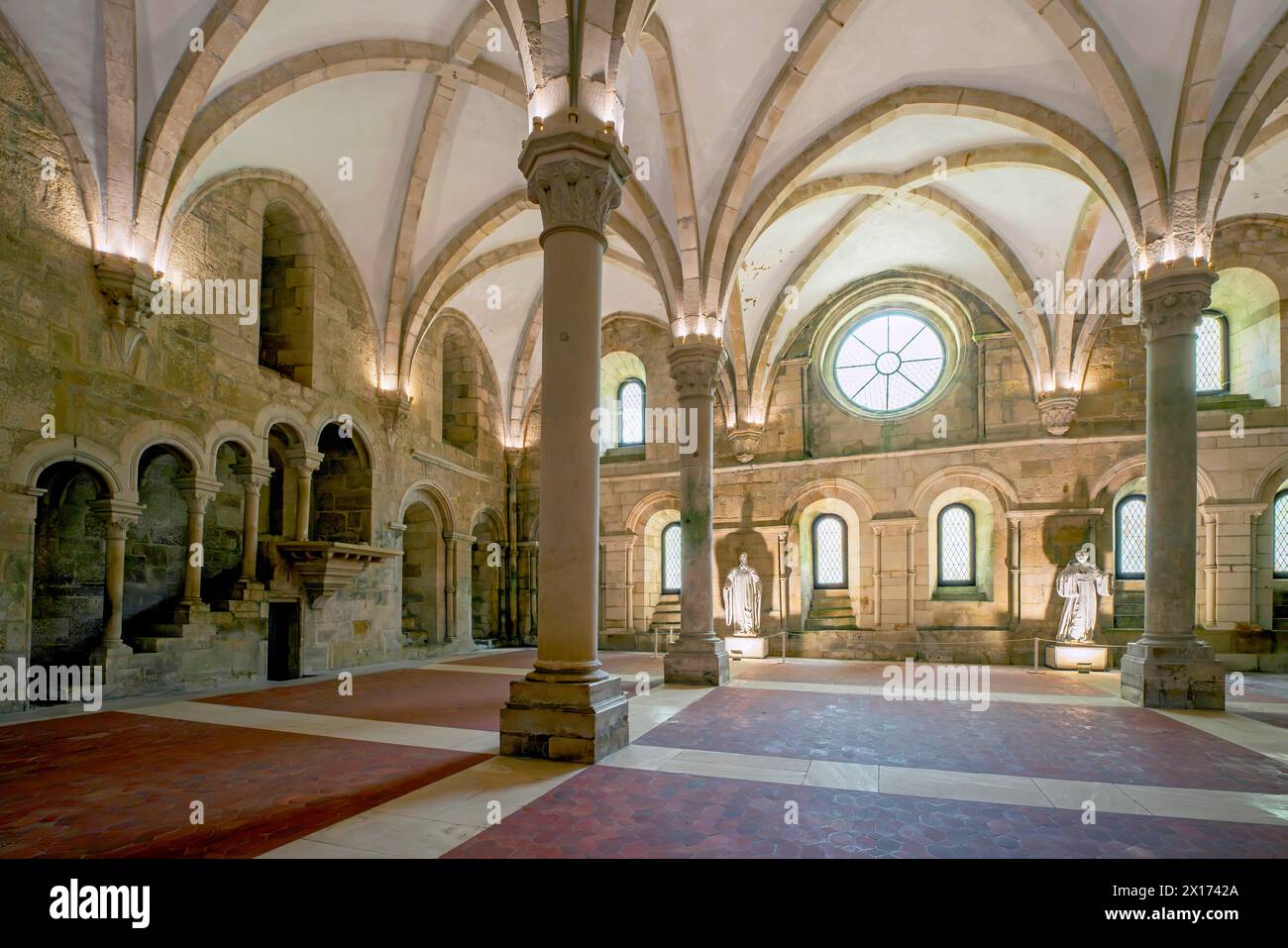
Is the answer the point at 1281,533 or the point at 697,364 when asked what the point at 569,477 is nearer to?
the point at 697,364

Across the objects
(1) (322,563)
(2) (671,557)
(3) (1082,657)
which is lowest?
(3) (1082,657)

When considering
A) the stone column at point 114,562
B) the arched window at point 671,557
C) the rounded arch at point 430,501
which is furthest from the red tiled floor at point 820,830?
the arched window at point 671,557

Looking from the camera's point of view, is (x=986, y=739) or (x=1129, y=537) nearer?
(x=986, y=739)

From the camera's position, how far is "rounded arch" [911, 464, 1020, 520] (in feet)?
45.7

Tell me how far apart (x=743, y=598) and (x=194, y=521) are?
969cm

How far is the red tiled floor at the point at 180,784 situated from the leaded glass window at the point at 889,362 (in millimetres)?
12716

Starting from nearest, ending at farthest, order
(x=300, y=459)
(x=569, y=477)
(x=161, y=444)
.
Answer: (x=569, y=477) < (x=161, y=444) < (x=300, y=459)

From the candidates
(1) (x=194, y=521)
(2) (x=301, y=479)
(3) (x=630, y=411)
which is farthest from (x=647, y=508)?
(1) (x=194, y=521)

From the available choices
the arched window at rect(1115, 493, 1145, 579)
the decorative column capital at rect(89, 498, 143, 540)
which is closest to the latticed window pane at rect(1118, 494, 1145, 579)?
the arched window at rect(1115, 493, 1145, 579)

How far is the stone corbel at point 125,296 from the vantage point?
27.3 feet

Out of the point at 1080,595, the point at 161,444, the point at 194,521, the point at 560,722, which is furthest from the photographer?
the point at 1080,595

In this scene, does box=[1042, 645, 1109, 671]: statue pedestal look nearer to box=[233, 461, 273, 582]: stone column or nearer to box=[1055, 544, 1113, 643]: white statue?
box=[1055, 544, 1113, 643]: white statue

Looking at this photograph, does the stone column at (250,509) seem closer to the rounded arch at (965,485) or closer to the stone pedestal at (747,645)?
the stone pedestal at (747,645)

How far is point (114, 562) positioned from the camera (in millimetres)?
8641
